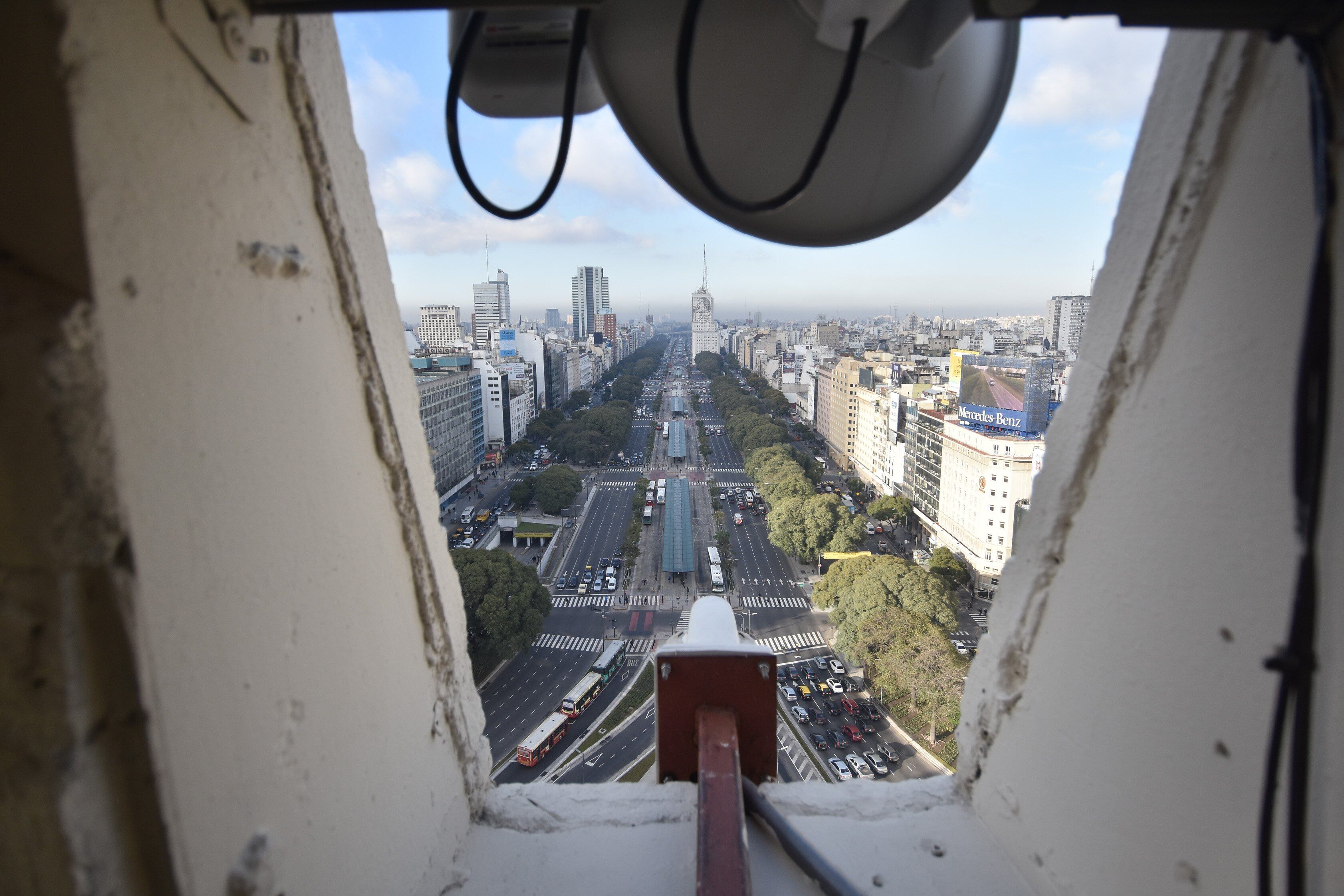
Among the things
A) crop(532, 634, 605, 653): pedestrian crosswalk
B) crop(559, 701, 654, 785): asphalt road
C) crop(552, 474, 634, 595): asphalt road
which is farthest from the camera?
crop(552, 474, 634, 595): asphalt road

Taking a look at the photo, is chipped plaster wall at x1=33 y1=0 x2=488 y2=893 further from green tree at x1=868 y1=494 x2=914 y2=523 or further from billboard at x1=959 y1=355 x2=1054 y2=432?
green tree at x1=868 y1=494 x2=914 y2=523

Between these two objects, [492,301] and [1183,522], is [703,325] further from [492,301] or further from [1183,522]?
[1183,522]

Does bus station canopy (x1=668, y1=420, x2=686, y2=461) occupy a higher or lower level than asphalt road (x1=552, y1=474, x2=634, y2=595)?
higher

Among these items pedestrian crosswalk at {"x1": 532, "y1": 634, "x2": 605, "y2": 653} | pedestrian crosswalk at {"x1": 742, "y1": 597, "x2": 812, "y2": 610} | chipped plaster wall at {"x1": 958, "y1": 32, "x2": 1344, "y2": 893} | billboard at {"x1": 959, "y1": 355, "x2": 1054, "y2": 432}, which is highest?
chipped plaster wall at {"x1": 958, "y1": 32, "x2": 1344, "y2": 893}

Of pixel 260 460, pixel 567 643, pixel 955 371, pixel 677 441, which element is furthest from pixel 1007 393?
pixel 260 460

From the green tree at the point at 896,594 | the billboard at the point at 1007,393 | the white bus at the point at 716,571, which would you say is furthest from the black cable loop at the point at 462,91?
the billboard at the point at 1007,393

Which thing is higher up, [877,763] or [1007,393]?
[1007,393]

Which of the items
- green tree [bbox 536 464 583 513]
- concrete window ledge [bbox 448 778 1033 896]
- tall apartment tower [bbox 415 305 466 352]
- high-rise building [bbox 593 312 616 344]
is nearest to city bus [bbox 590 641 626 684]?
green tree [bbox 536 464 583 513]
